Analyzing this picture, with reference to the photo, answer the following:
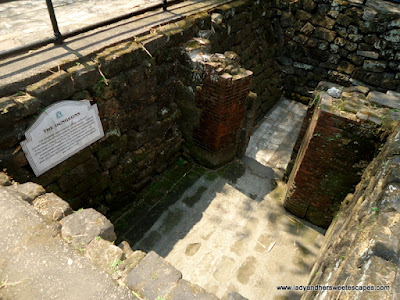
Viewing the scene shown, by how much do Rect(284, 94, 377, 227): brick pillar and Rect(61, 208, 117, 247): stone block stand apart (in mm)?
3011

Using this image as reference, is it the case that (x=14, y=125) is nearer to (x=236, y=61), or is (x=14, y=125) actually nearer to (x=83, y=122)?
(x=83, y=122)

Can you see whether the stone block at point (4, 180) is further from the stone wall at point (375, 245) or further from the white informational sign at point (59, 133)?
the stone wall at point (375, 245)

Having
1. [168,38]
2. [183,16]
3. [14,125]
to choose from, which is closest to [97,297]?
[14,125]

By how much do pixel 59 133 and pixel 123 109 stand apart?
0.97m

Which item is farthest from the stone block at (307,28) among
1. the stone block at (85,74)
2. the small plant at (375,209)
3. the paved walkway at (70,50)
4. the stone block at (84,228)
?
the stone block at (84,228)

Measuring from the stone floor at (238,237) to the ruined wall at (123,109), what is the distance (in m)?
0.95

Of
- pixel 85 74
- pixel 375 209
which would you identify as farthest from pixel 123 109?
pixel 375 209

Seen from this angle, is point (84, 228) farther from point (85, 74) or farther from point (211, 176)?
point (211, 176)

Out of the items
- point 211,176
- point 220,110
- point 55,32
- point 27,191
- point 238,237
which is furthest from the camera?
point 211,176

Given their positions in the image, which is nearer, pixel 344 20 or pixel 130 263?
pixel 130 263

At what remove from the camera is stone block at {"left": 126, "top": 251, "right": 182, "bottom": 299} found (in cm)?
191

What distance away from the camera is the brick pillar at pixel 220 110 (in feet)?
14.0

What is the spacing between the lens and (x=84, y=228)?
223cm

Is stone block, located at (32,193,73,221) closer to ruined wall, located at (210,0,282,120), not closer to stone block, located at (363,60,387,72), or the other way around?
ruined wall, located at (210,0,282,120)
